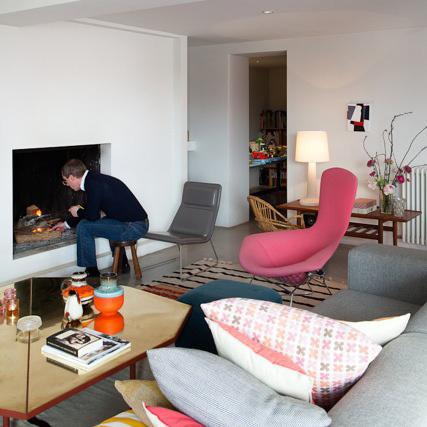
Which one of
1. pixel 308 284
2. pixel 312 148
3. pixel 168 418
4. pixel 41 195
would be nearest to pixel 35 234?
pixel 41 195

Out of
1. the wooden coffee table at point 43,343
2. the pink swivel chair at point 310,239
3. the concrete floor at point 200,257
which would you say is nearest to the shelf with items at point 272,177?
the concrete floor at point 200,257

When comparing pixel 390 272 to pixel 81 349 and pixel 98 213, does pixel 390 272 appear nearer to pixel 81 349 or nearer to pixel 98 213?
pixel 81 349

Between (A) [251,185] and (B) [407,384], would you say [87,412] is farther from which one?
(A) [251,185]

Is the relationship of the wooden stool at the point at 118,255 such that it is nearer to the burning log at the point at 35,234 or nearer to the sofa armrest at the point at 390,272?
the burning log at the point at 35,234

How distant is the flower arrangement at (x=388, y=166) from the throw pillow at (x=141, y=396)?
4357 mm

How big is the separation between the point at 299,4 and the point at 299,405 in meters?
3.21

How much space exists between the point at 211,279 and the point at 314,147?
1944 mm

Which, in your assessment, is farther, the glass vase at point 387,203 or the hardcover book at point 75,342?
the glass vase at point 387,203

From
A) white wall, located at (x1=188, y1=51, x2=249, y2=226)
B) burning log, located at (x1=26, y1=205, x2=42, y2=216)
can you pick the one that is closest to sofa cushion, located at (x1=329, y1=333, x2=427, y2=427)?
burning log, located at (x1=26, y1=205, x2=42, y2=216)

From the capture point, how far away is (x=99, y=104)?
5.36 metres

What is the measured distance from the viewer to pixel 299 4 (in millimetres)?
4027

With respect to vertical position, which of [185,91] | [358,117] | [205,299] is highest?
[185,91]

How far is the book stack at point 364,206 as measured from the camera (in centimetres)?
575

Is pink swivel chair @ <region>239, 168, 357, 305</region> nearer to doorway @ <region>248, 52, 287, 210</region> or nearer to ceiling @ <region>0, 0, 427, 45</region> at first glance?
ceiling @ <region>0, 0, 427, 45</region>
